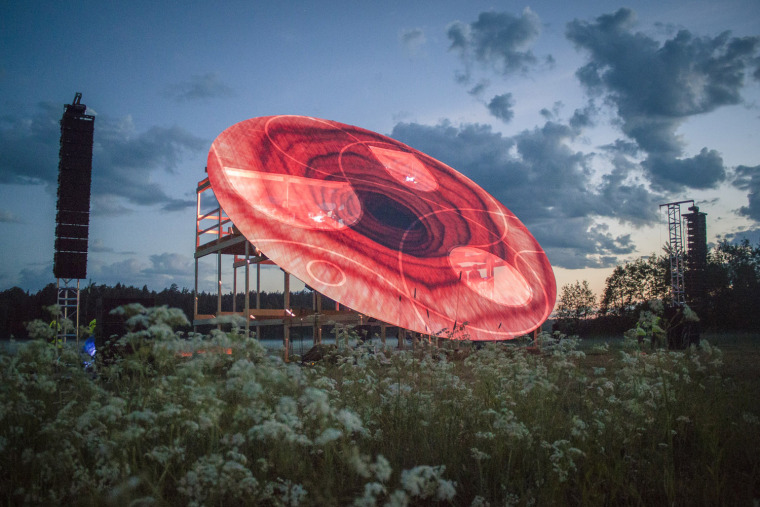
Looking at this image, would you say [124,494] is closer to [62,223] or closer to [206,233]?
[206,233]

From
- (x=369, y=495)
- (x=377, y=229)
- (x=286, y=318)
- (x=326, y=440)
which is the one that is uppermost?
(x=377, y=229)

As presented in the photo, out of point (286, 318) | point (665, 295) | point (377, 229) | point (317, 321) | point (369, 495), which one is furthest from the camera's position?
point (665, 295)

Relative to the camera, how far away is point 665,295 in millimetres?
33719

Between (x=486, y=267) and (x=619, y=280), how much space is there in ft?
106

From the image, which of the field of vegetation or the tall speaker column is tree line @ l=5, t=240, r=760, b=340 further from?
the field of vegetation

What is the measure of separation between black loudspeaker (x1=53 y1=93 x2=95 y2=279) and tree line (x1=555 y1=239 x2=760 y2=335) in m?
14.1

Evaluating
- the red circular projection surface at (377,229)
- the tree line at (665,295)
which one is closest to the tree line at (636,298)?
the tree line at (665,295)

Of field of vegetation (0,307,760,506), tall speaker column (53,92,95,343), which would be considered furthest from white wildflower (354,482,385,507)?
tall speaker column (53,92,95,343)

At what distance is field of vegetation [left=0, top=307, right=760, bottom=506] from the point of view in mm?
1978

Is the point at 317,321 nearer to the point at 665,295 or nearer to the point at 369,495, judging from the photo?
the point at 369,495

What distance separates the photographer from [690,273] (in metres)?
22.6

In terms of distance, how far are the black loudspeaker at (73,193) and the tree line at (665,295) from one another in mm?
14109

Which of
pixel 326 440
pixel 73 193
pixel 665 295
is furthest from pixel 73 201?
pixel 665 295

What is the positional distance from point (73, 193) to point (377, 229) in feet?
32.2
